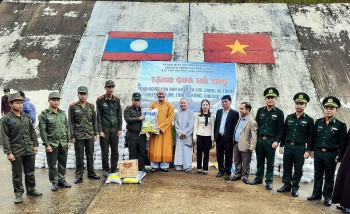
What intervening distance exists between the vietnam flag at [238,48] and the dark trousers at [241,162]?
633cm

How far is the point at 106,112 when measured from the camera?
8.47 m

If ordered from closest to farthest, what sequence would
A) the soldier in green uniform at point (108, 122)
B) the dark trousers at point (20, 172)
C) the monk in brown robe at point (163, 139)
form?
the dark trousers at point (20, 172) → the soldier in green uniform at point (108, 122) → the monk in brown robe at point (163, 139)

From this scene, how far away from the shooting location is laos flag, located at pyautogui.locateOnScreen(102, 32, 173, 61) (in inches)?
574

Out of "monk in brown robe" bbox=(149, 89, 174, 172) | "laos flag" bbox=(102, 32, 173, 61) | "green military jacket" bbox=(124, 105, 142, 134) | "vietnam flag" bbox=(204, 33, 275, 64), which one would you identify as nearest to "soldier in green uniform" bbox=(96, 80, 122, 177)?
"green military jacket" bbox=(124, 105, 142, 134)

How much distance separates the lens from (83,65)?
1450 cm

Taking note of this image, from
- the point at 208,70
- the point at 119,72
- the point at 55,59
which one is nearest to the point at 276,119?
the point at 208,70

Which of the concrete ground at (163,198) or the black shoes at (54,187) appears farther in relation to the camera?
the black shoes at (54,187)

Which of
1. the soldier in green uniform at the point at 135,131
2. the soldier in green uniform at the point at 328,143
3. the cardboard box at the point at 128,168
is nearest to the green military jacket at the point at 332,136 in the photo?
the soldier in green uniform at the point at 328,143

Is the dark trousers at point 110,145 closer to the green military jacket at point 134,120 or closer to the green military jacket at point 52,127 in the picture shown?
Result: the green military jacket at point 134,120

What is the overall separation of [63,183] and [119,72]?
6.79 metres

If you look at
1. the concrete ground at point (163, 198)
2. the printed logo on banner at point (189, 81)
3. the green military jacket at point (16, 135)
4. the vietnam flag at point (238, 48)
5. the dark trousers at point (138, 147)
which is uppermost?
the vietnam flag at point (238, 48)

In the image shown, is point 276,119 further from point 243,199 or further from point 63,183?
point 63,183

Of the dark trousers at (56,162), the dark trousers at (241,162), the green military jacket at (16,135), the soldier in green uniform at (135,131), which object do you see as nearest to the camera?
the green military jacket at (16,135)

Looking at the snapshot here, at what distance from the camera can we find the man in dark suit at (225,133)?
8539 mm
